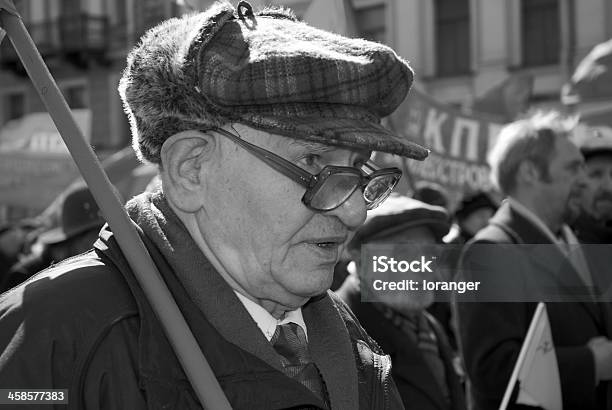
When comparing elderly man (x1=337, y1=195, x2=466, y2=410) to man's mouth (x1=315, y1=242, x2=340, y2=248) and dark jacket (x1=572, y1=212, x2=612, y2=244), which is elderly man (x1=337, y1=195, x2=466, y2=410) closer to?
dark jacket (x1=572, y1=212, x2=612, y2=244)

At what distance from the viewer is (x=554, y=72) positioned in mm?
16484

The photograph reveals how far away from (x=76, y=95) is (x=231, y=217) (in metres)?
23.2

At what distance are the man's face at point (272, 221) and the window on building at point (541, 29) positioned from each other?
16.3 metres

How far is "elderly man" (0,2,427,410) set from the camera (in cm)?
112

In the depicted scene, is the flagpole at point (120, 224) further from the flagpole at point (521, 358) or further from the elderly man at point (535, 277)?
the flagpole at point (521, 358)

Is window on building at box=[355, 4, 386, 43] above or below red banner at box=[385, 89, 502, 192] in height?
below

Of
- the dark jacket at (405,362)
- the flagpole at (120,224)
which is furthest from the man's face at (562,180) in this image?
the flagpole at (120,224)

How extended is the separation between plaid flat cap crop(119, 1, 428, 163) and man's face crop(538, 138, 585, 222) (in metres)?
1.53

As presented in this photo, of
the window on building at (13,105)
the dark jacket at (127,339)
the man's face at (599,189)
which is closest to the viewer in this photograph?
the dark jacket at (127,339)

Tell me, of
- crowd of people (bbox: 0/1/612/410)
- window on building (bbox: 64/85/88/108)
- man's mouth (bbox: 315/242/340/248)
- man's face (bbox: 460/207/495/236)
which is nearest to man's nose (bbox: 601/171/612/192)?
man's face (bbox: 460/207/495/236)

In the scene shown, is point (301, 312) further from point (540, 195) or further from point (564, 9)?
point (564, 9)

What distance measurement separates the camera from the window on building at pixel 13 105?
2345 centimetres

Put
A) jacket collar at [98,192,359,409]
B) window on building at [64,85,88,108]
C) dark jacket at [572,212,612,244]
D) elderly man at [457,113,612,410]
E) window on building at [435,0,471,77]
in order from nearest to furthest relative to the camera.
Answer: jacket collar at [98,192,359,409], elderly man at [457,113,612,410], dark jacket at [572,212,612,244], window on building at [435,0,471,77], window on building at [64,85,88,108]

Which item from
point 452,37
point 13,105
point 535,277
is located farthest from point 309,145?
point 13,105
